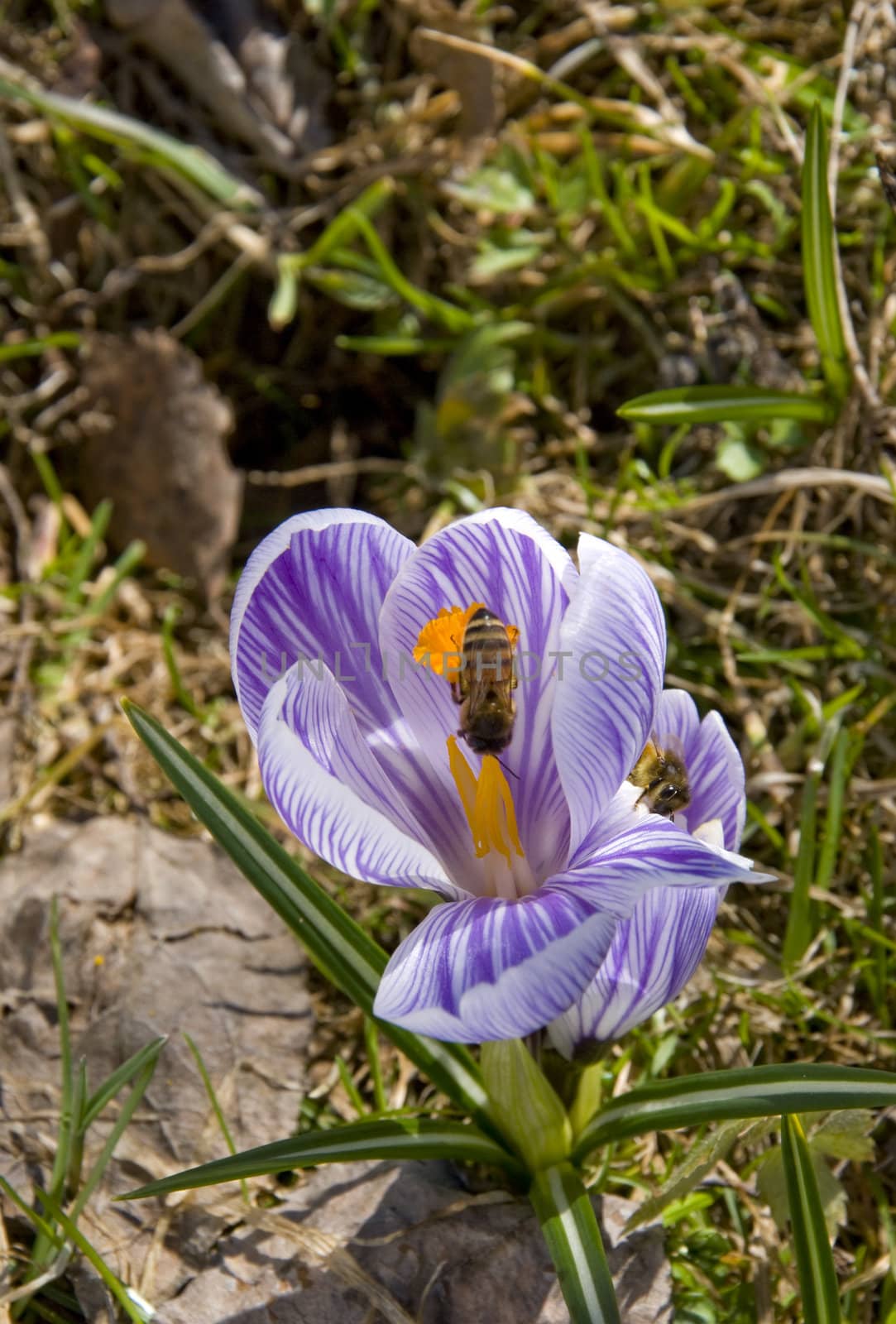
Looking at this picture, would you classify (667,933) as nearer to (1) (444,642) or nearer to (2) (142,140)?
(1) (444,642)

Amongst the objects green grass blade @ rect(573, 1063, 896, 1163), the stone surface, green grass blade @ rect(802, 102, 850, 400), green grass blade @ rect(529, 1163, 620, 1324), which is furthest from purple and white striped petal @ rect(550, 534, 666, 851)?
green grass blade @ rect(802, 102, 850, 400)

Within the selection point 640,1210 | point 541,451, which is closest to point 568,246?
point 541,451

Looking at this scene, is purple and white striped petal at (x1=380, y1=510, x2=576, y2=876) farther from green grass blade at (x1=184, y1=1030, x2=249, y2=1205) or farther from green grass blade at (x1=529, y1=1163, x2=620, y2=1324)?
green grass blade at (x1=184, y1=1030, x2=249, y2=1205)

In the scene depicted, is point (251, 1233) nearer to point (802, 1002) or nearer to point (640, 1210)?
point (640, 1210)

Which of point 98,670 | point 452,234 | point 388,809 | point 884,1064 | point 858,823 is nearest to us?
point 388,809

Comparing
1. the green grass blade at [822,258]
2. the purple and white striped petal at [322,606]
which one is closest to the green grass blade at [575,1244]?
the purple and white striped petal at [322,606]

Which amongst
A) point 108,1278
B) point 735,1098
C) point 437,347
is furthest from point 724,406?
point 108,1278
